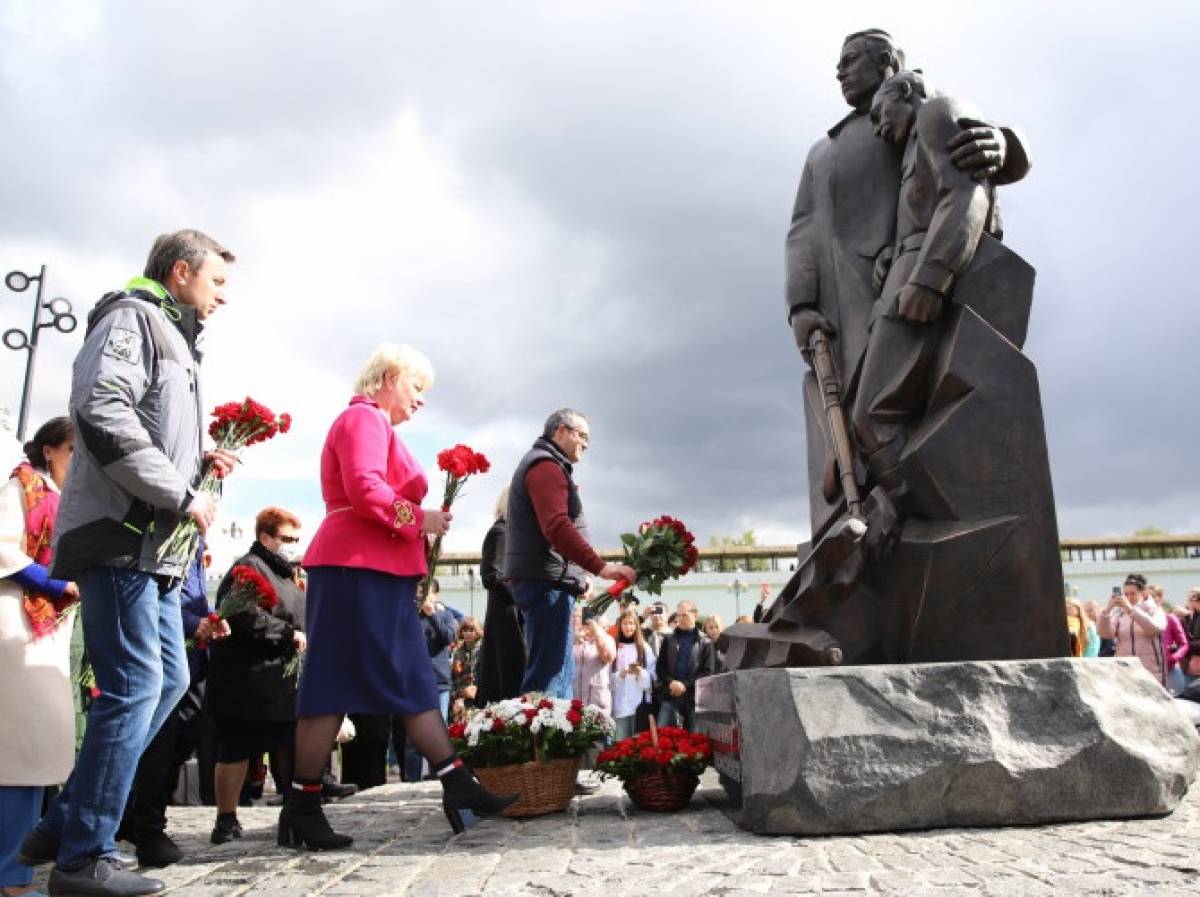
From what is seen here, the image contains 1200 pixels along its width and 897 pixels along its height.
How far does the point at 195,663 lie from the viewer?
5871 millimetres

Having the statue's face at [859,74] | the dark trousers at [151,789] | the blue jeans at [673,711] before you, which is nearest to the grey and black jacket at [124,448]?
the dark trousers at [151,789]

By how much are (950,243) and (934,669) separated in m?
1.85

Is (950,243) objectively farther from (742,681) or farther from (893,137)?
(742,681)

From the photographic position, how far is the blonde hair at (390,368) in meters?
Result: 4.43

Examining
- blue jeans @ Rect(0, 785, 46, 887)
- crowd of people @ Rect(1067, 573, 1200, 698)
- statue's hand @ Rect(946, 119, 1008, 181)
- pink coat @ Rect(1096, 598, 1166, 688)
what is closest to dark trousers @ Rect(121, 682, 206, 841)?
blue jeans @ Rect(0, 785, 46, 887)

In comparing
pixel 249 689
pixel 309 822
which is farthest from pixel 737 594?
pixel 309 822

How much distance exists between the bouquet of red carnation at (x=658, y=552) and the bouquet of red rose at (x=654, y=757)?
822mm

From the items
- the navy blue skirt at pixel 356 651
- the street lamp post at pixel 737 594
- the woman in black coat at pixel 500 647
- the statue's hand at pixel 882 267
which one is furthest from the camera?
the street lamp post at pixel 737 594

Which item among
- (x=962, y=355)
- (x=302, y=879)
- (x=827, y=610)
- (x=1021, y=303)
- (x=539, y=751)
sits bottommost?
(x=302, y=879)

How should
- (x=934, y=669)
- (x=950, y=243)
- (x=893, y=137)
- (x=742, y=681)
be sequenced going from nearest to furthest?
(x=934, y=669)
(x=742, y=681)
(x=950, y=243)
(x=893, y=137)

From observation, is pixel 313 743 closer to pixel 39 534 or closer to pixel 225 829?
pixel 225 829

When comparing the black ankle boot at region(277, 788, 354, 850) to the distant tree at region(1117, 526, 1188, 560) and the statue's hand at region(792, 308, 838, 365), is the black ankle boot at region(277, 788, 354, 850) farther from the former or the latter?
the distant tree at region(1117, 526, 1188, 560)

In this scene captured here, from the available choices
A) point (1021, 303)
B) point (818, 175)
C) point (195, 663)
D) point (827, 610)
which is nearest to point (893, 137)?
point (818, 175)

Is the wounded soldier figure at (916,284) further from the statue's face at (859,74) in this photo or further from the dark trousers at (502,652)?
the dark trousers at (502,652)
